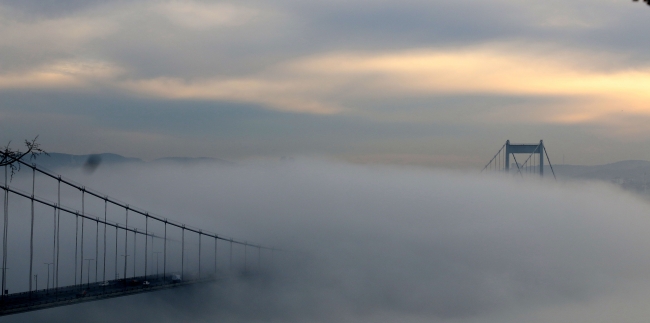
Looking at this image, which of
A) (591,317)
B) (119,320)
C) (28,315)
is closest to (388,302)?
(591,317)

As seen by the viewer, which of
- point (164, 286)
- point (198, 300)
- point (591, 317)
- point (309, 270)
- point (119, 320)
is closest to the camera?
point (164, 286)

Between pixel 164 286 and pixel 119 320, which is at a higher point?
pixel 164 286

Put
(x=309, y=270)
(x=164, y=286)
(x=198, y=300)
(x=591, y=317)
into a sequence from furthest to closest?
1. (x=309, y=270)
2. (x=591, y=317)
3. (x=198, y=300)
4. (x=164, y=286)

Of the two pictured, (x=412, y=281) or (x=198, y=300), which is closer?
(x=198, y=300)

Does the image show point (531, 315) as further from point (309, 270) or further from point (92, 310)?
point (92, 310)

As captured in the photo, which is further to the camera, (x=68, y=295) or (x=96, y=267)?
(x=96, y=267)

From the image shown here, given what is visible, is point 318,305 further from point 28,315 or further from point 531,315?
point 28,315
